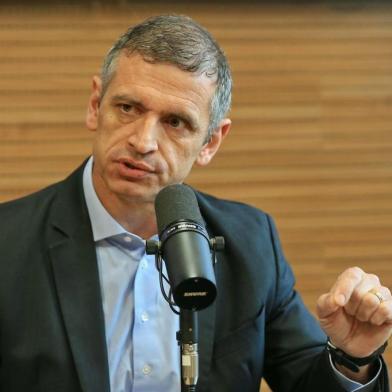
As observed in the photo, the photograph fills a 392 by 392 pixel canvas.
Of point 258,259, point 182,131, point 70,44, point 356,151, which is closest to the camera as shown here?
point 182,131

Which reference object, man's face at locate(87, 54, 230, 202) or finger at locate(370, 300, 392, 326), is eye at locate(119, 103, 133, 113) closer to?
man's face at locate(87, 54, 230, 202)

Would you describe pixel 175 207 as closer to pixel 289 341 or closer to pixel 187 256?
pixel 187 256

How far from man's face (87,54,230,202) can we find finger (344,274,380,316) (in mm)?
526

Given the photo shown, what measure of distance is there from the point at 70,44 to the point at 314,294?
1.34 metres

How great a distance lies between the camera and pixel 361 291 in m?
1.85

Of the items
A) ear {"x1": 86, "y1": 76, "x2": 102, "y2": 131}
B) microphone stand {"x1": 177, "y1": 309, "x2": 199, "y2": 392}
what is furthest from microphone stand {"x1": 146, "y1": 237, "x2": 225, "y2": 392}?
ear {"x1": 86, "y1": 76, "x2": 102, "y2": 131}

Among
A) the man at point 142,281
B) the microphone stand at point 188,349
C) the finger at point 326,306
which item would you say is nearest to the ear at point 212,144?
the man at point 142,281

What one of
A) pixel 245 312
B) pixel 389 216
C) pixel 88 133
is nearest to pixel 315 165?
pixel 389 216

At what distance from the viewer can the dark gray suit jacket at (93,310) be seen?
1.96m

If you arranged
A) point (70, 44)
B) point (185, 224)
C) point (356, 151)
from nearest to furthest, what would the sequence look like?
1. point (185, 224)
2. point (70, 44)
3. point (356, 151)

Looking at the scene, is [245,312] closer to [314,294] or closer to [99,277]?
[99,277]

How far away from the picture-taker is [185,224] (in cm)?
145

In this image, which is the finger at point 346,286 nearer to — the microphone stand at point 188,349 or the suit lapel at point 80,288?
the microphone stand at point 188,349

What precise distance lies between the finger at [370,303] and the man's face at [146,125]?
1.82ft
